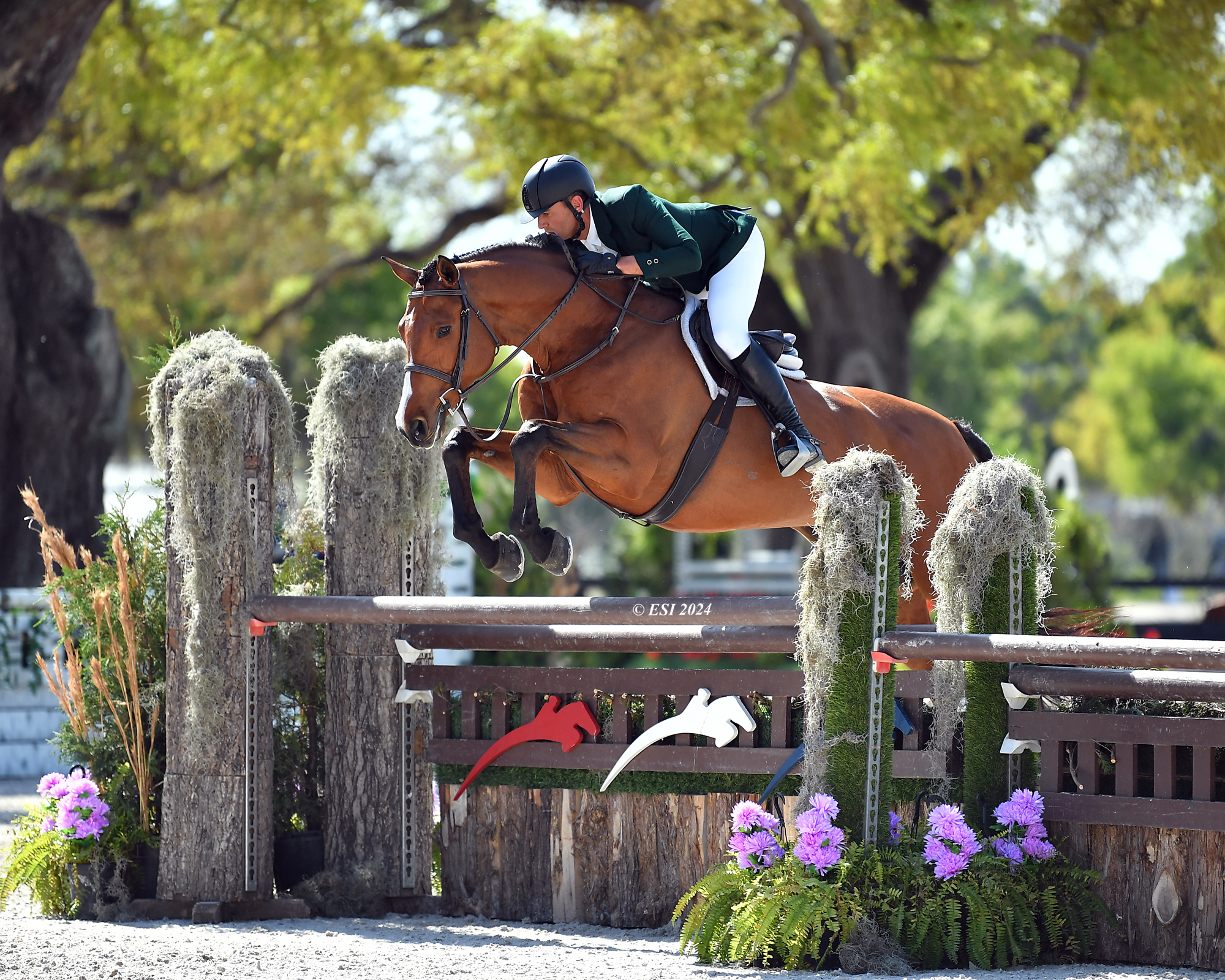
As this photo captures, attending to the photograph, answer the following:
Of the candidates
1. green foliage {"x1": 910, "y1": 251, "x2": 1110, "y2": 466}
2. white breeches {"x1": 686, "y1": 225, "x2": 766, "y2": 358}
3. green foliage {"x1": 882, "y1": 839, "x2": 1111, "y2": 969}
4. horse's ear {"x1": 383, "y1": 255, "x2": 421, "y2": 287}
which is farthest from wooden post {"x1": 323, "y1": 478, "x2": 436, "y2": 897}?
green foliage {"x1": 910, "y1": 251, "x2": 1110, "y2": 466}

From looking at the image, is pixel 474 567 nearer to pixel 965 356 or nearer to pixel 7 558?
pixel 7 558

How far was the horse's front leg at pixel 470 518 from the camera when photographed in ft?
14.1

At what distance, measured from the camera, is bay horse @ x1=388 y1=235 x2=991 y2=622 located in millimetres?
4266

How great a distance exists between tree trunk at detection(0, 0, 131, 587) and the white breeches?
6818mm

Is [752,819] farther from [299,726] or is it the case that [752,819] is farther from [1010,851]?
[299,726]

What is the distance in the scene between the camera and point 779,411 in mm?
4734

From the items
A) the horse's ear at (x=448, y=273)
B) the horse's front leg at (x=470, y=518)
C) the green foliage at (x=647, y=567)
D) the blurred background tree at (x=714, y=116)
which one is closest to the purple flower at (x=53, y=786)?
the horse's front leg at (x=470, y=518)

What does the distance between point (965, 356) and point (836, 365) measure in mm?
24769

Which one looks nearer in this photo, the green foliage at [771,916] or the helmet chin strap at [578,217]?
the green foliage at [771,916]

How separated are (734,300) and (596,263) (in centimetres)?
51

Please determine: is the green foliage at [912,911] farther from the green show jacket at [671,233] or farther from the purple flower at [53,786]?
the purple flower at [53,786]

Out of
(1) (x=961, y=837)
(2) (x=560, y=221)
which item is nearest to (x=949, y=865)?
(1) (x=961, y=837)

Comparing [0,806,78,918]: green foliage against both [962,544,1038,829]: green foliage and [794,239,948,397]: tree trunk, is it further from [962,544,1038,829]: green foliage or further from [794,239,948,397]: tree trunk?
[794,239,948,397]: tree trunk

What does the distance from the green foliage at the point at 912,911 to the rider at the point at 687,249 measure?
61.2 inches
